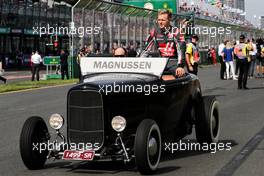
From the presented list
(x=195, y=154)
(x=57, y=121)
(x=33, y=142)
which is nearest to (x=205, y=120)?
(x=195, y=154)

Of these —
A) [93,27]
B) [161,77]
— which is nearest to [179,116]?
[161,77]

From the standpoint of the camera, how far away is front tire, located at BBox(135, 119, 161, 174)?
5.89 m

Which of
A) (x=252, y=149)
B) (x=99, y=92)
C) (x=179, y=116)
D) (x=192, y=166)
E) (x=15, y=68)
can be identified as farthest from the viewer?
(x=15, y=68)

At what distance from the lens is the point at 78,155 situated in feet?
19.7

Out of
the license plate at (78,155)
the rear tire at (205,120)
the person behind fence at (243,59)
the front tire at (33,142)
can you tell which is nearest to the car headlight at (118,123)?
the license plate at (78,155)

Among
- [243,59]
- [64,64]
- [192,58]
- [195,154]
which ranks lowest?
[195,154]

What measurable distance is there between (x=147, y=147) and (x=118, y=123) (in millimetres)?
399

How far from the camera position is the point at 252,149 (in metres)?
7.89

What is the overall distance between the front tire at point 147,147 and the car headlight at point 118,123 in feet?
0.58

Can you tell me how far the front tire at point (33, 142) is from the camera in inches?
247

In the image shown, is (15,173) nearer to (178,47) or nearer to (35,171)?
(35,171)

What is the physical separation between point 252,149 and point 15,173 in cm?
337

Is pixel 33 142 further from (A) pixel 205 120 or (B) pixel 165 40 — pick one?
(B) pixel 165 40

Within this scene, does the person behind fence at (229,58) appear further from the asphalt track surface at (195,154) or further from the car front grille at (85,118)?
the car front grille at (85,118)
